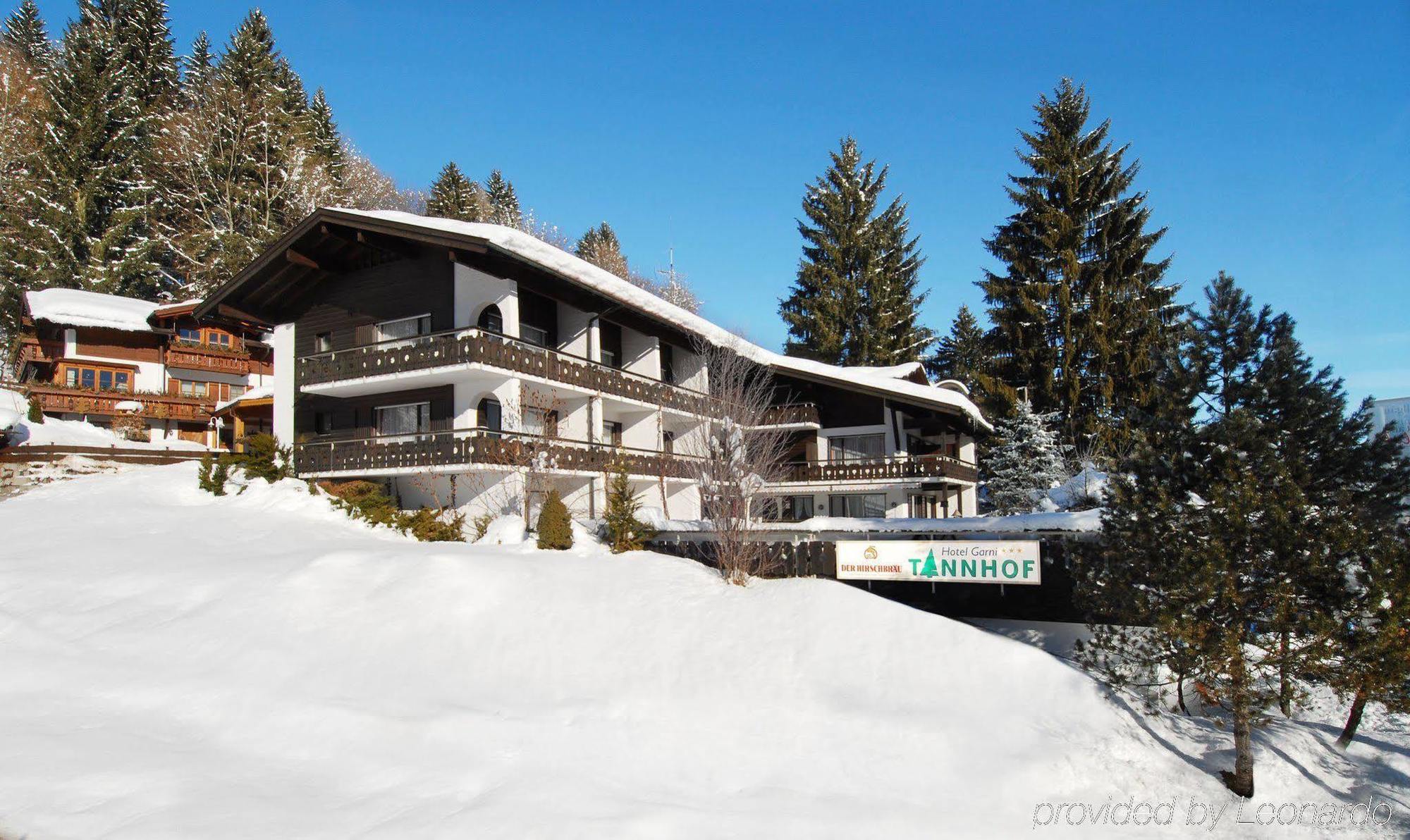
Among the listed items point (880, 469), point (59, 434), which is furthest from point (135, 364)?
point (880, 469)

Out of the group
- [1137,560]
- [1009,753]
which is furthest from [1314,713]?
[1009,753]

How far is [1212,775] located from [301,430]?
2691 centimetres

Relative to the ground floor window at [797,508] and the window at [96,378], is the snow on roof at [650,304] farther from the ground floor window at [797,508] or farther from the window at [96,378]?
the window at [96,378]

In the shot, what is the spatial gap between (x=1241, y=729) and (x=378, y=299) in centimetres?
2579

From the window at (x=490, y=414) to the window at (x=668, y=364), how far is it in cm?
1020

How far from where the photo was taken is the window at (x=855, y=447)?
121 ft

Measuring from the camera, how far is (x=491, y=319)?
26406mm

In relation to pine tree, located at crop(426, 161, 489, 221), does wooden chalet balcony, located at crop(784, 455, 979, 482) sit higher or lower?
lower

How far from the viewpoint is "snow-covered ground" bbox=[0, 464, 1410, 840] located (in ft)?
29.7

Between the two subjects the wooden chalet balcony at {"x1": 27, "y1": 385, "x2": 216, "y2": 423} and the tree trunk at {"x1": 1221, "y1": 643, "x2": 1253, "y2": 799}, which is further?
the wooden chalet balcony at {"x1": 27, "y1": 385, "x2": 216, "y2": 423}

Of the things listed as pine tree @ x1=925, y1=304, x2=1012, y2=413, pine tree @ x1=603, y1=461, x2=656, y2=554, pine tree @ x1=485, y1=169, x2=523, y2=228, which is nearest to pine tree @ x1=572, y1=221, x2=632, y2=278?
pine tree @ x1=485, y1=169, x2=523, y2=228

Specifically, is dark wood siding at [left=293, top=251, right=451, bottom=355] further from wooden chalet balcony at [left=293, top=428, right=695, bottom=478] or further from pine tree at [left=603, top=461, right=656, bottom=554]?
pine tree at [left=603, top=461, right=656, bottom=554]

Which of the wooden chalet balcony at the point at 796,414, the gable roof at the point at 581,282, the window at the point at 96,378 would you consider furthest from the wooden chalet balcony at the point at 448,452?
the window at the point at 96,378

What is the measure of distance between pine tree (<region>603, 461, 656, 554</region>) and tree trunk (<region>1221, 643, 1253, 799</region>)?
41.6 feet
